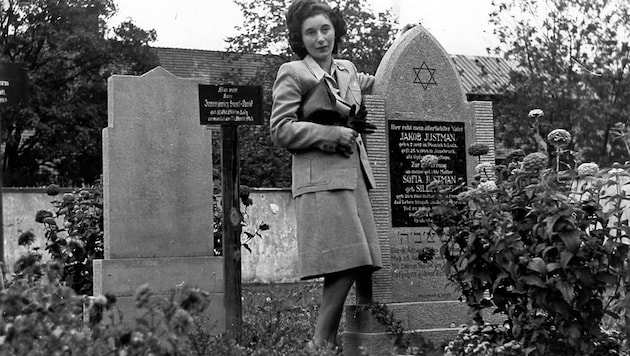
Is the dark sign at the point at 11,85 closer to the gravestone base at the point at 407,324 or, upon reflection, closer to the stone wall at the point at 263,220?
the gravestone base at the point at 407,324

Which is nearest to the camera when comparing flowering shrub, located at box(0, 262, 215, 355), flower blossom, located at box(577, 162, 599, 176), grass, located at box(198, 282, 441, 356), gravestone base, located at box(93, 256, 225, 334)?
flowering shrub, located at box(0, 262, 215, 355)

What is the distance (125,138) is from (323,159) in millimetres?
3119

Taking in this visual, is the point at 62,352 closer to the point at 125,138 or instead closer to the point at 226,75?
the point at 125,138

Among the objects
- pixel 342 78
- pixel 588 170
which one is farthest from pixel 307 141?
pixel 588 170

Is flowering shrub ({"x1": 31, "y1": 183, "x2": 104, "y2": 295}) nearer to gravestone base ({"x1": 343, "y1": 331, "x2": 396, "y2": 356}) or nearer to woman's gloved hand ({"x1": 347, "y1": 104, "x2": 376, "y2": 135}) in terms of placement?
gravestone base ({"x1": 343, "y1": 331, "x2": 396, "y2": 356})

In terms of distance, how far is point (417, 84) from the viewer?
797cm

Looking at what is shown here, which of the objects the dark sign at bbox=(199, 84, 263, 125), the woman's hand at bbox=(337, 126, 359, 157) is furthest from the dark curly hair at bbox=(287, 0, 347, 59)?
the dark sign at bbox=(199, 84, 263, 125)

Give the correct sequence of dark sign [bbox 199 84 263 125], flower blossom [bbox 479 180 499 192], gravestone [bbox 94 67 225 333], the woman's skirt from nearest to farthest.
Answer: flower blossom [bbox 479 180 499 192]
the woman's skirt
dark sign [bbox 199 84 263 125]
gravestone [bbox 94 67 225 333]

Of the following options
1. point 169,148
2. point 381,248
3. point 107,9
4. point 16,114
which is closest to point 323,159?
point 381,248

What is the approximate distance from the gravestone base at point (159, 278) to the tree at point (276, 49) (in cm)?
2061

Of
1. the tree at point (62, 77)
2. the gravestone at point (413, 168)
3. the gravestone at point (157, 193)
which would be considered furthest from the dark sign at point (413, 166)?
the tree at point (62, 77)

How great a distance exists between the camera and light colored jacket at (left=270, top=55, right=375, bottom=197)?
6.73 meters

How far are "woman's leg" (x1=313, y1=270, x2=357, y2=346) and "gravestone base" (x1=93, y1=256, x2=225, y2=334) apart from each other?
2.17 metres

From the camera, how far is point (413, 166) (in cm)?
780
